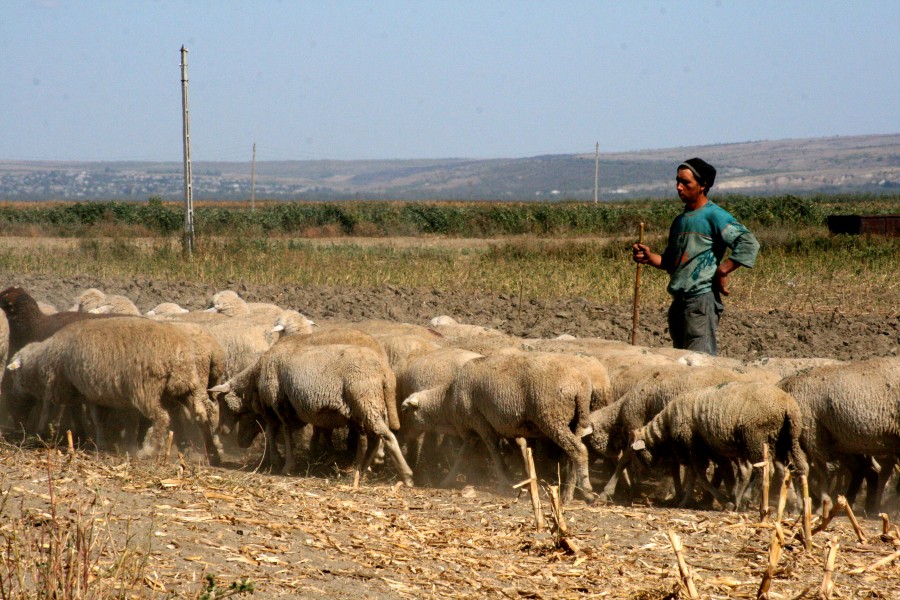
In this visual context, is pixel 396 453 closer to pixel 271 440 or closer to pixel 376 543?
pixel 271 440

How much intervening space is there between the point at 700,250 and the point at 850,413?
2138mm

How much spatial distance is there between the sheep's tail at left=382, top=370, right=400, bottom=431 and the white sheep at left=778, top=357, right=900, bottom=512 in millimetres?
3291

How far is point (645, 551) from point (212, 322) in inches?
257

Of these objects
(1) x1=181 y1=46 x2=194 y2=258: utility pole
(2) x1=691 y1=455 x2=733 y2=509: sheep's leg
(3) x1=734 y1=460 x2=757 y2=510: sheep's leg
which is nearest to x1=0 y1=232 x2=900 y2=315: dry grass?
(1) x1=181 y1=46 x2=194 y2=258: utility pole

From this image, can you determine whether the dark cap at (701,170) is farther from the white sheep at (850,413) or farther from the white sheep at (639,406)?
the white sheep at (850,413)

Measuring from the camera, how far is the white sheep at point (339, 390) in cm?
888

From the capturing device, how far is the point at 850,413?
7758 mm

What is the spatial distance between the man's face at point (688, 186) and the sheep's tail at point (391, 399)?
304cm

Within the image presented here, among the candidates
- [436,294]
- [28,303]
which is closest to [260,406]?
[28,303]

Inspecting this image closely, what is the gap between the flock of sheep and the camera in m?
7.79

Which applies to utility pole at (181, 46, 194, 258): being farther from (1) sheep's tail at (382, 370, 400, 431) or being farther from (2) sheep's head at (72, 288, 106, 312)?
(1) sheep's tail at (382, 370, 400, 431)

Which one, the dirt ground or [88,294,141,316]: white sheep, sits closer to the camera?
the dirt ground

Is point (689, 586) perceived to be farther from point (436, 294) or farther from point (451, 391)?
point (436, 294)

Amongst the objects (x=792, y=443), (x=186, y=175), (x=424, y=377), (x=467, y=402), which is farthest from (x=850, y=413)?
(x=186, y=175)
